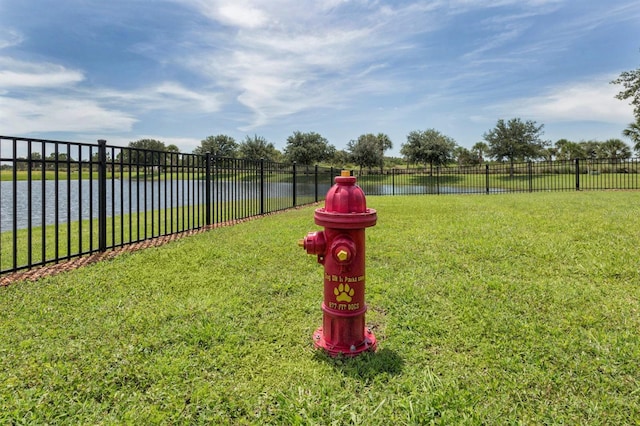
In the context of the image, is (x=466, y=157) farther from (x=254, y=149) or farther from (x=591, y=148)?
(x=254, y=149)

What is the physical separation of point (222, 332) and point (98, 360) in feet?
2.67

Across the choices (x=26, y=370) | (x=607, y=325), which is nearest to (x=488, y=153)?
(x=607, y=325)

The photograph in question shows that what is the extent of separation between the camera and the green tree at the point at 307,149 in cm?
3625

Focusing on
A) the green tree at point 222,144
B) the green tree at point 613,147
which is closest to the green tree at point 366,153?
the green tree at point 222,144

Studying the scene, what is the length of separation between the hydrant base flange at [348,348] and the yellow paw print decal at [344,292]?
37 cm

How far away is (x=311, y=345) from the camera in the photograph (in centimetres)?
253

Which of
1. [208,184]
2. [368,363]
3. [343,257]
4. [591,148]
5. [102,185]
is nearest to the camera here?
[343,257]

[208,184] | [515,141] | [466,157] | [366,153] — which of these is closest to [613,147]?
[466,157]

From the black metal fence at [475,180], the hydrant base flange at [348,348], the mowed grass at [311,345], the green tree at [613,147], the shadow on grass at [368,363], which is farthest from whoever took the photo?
the green tree at [613,147]

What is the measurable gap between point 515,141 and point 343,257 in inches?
1463

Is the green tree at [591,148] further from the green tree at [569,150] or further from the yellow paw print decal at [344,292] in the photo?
the yellow paw print decal at [344,292]

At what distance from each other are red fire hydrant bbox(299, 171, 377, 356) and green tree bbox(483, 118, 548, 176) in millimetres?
36154

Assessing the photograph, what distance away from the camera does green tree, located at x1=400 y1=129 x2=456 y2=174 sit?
34688mm

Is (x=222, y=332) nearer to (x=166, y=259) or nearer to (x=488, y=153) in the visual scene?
(x=166, y=259)
